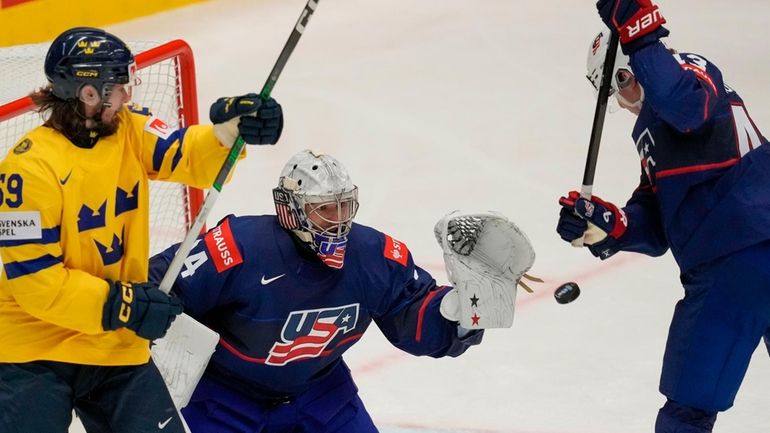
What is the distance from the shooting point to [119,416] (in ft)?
9.70

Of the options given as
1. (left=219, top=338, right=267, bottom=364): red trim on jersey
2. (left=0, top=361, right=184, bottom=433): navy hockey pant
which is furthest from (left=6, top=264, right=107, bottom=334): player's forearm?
(left=219, top=338, right=267, bottom=364): red trim on jersey

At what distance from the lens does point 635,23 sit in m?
3.19

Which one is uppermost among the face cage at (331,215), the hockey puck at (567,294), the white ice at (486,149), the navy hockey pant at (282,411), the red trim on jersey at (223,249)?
the face cage at (331,215)

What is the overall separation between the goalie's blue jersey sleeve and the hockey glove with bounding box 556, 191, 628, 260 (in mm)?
393

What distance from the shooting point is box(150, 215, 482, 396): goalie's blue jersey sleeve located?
328 cm

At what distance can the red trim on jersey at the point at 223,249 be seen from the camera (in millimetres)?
3254

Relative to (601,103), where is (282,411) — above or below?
below

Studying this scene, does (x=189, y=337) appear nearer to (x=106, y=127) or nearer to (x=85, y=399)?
(x=85, y=399)

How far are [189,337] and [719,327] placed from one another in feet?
4.39

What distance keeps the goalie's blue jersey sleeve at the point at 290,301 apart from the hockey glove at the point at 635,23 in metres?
0.80

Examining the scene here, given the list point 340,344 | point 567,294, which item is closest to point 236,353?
point 340,344

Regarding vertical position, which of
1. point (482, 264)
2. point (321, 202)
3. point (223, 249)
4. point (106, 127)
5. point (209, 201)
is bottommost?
point (482, 264)

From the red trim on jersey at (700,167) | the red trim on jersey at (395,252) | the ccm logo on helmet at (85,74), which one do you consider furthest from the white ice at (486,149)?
the ccm logo on helmet at (85,74)

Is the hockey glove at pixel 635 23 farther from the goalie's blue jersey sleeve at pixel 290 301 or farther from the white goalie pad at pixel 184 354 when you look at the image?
the white goalie pad at pixel 184 354
